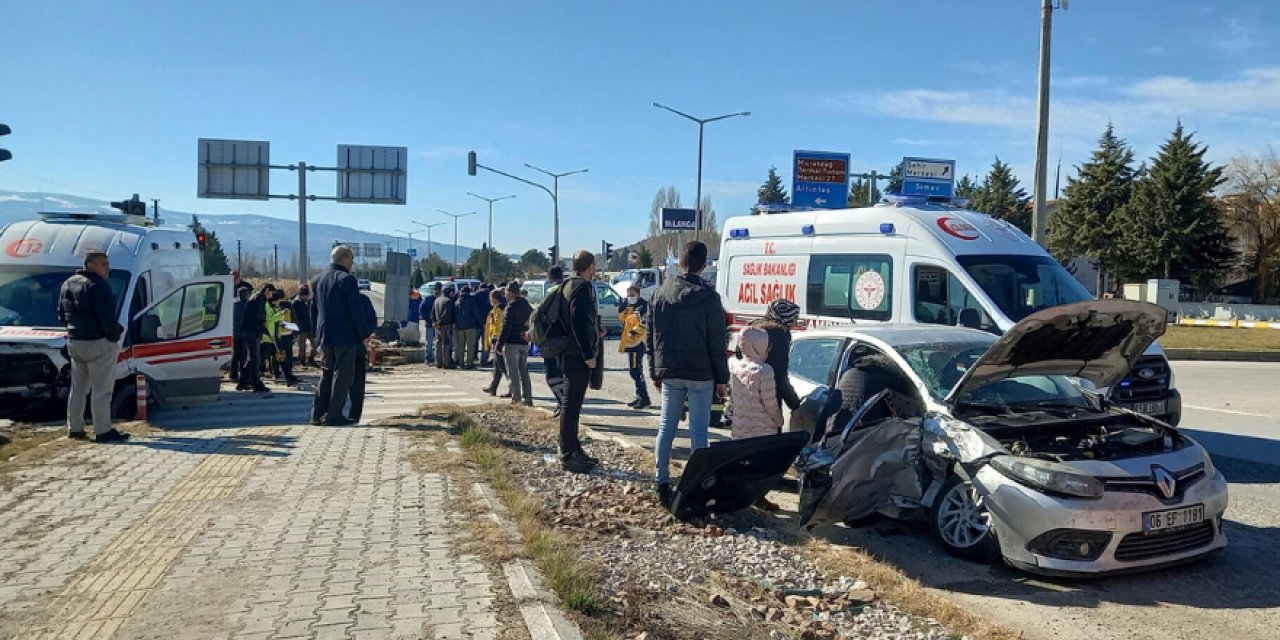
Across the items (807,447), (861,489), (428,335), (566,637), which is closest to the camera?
(566,637)

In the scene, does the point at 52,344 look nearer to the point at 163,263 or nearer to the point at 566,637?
the point at 163,263

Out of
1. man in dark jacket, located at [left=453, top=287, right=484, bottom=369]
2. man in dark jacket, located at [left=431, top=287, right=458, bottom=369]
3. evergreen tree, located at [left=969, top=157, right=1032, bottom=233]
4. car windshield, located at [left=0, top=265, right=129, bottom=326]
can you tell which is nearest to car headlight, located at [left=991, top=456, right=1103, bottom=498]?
car windshield, located at [left=0, top=265, right=129, bottom=326]

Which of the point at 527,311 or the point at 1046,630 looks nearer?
the point at 1046,630

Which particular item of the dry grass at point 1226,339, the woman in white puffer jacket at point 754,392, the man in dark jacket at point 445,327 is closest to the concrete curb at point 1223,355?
the dry grass at point 1226,339

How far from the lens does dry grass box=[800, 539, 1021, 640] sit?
4488mm

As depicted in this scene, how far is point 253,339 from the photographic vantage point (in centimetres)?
1421

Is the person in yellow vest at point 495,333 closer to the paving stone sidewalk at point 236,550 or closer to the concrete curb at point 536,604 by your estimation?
the paving stone sidewalk at point 236,550

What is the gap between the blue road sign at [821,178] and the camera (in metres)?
30.6

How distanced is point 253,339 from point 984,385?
37.9 feet

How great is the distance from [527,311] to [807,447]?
6716 millimetres

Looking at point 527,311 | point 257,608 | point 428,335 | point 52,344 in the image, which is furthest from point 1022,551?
point 428,335

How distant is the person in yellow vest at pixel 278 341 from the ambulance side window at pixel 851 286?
880 centimetres

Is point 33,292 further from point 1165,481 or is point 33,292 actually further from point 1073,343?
point 1165,481

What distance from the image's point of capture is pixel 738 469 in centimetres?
608
